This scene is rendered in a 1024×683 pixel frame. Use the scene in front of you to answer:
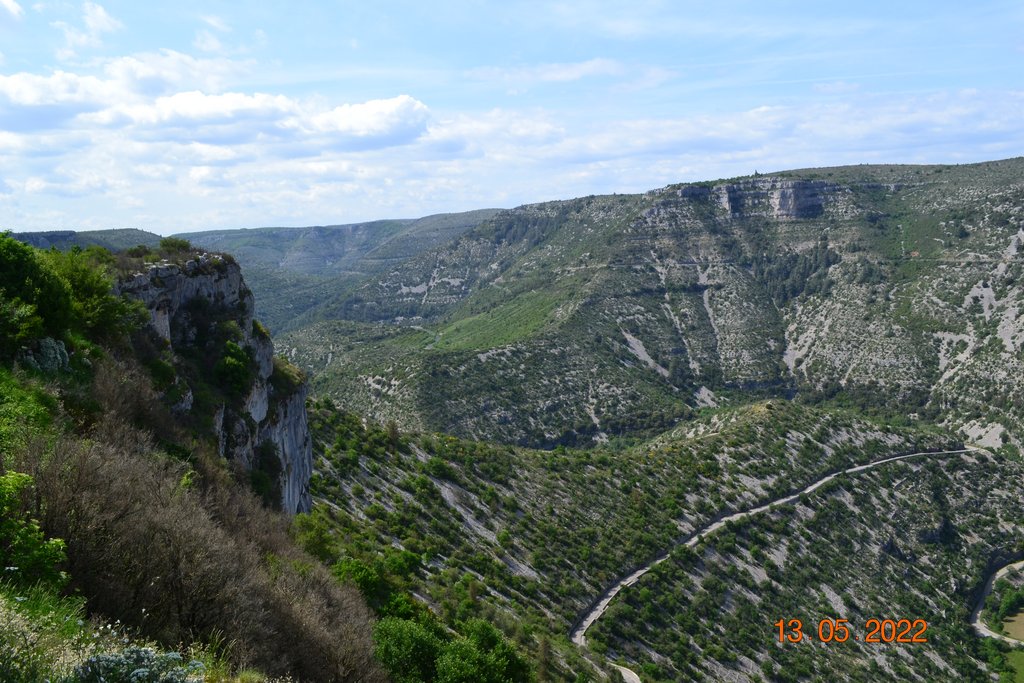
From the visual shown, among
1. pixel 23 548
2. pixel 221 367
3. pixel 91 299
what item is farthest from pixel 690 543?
pixel 23 548

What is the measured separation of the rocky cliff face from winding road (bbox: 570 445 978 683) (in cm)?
1983

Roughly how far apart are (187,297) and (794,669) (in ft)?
149

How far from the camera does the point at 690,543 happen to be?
174 feet

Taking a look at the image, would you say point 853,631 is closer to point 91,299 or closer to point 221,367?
point 221,367

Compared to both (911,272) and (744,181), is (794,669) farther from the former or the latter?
(744,181)

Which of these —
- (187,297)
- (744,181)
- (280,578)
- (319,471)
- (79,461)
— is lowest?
(319,471)

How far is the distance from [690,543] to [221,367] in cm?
4169

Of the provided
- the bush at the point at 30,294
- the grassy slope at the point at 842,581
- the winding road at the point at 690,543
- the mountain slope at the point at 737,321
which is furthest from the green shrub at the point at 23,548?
the mountain slope at the point at 737,321

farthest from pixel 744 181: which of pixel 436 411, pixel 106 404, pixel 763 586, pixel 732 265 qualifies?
pixel 106 404

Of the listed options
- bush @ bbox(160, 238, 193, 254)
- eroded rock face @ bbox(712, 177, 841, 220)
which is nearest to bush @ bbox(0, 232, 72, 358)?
bush @ bbox(160, 238, 193, 254)

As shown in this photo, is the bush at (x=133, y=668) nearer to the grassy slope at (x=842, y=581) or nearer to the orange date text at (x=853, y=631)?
the grassy slope at (x=842, y=581)

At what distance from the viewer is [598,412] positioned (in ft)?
355

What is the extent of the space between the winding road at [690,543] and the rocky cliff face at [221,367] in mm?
19834

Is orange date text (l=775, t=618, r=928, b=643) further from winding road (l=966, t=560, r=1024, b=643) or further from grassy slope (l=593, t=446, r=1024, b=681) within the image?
winding road (l=966, t=560, r=1024, b=643)
